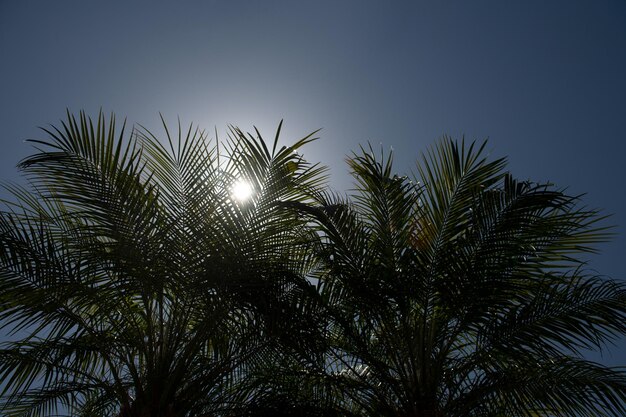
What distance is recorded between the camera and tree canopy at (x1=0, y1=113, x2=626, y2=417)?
4.83 metres

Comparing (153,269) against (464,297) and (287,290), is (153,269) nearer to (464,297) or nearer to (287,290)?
(287,290)

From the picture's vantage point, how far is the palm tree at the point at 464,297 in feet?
16.2

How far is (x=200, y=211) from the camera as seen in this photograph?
5055 millimetres

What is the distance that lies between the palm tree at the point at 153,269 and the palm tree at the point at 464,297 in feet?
2.18

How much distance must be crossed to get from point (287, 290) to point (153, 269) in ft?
5.28

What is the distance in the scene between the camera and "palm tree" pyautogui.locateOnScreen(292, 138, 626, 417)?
16.2 ft

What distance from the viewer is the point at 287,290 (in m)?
5.75

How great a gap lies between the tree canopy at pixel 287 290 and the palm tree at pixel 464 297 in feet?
0.07

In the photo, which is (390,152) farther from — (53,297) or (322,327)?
(53,297)

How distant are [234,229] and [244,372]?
1914mm

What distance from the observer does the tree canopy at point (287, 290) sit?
483 cm

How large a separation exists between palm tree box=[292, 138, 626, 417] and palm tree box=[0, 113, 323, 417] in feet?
2.18

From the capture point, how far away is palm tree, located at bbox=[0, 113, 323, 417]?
15.8 ft

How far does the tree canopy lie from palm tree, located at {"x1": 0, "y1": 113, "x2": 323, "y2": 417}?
0.06ft
